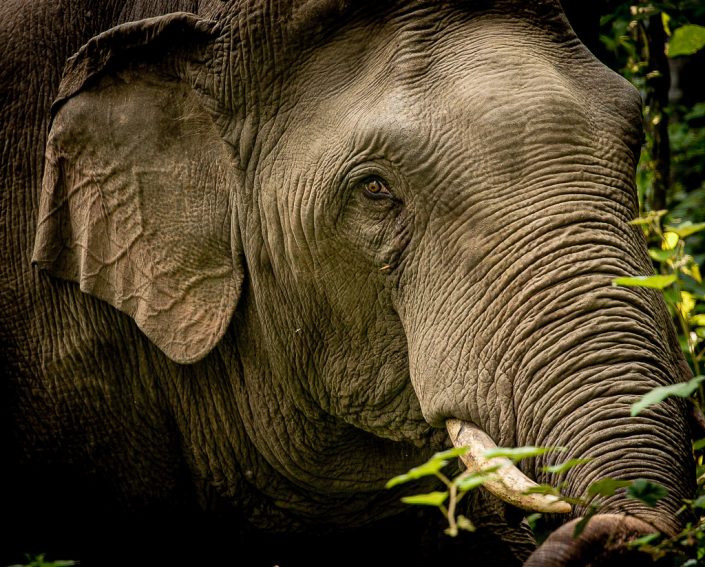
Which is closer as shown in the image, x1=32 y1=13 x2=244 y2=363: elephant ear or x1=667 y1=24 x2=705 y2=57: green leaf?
x1=32 y1=13 x2=244 y2=363: elephant ear

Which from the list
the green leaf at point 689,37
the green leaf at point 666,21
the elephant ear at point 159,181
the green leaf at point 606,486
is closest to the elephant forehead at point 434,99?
the elephant ear at point 159,181

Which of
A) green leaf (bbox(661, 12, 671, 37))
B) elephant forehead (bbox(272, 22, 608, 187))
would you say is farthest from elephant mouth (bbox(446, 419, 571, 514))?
green leaf (bbox(661, 12, 671, 37))

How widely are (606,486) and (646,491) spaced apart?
10 centimetres

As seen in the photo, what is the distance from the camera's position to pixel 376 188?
4.25 metres

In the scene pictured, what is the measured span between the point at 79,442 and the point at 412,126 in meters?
2.17

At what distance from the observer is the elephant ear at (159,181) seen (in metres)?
4.74

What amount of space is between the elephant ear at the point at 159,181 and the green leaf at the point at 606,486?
6.44 ft

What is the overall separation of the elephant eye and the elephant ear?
0.69 metres

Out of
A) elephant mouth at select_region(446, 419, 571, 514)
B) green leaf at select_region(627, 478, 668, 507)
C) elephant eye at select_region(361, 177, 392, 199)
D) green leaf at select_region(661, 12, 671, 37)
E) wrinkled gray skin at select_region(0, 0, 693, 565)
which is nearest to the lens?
green leaf at select_region(627, 478, 668, 507)

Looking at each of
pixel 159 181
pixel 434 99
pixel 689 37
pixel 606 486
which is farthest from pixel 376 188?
pixel 689 37

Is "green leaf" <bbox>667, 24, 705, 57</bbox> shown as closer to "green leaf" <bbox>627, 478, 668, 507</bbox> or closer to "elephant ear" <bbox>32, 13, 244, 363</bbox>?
"elephant ear" <bbox>32, 13, 244, 363</bbox>

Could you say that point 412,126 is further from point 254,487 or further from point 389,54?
point 254,487

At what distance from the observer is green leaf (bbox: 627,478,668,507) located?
3107mm

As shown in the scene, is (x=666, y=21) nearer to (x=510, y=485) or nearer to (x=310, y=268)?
(x=310, y=268)
